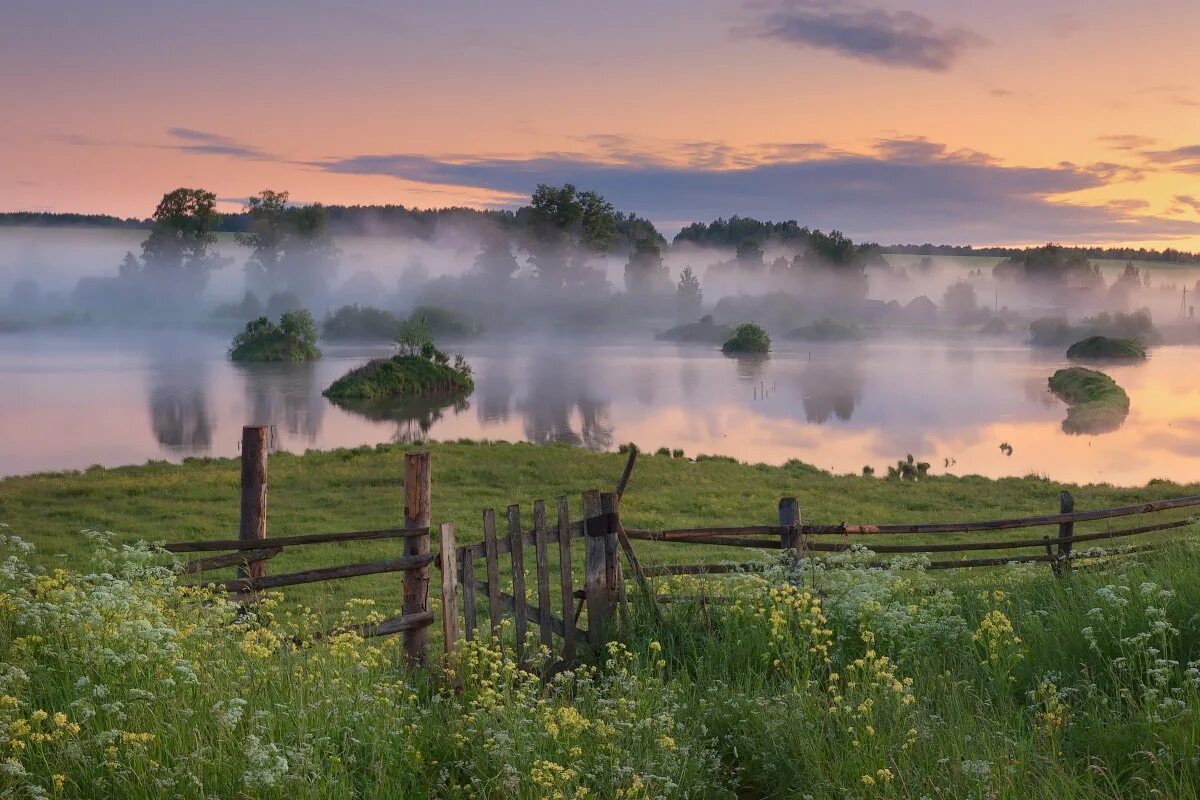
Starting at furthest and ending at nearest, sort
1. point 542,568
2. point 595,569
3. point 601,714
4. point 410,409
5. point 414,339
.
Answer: point 414,339, point 410,409, point 595,569, point 542,568, point 601,714

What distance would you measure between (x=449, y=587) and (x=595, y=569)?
1.44 m

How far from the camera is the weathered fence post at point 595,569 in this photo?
9.70 meters

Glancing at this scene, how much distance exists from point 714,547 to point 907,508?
754 cm

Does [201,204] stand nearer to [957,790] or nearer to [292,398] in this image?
[292,398]

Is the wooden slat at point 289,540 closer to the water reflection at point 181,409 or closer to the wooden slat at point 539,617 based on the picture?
the wooden slat at point 539,617

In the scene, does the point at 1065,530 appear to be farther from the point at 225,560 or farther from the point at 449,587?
the point at 225,560

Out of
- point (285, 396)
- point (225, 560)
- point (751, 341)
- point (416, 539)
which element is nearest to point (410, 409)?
point (285, 396)

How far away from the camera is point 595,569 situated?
9734 millimetres

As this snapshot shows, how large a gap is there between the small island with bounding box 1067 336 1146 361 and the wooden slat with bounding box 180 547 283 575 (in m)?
104

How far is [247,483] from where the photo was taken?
10.8 metres

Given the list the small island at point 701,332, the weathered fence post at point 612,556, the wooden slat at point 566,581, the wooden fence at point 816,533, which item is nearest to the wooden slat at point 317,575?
the wooden slat at point 566,581

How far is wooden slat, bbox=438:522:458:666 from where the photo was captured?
9.24 m

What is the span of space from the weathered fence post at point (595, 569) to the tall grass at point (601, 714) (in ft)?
3.48

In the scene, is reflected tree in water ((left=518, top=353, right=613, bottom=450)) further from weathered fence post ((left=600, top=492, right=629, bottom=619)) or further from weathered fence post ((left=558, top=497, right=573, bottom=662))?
weathered fence post ((left=558, top=497, right=573, bottom=662))
